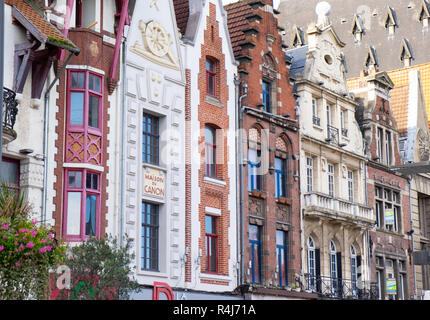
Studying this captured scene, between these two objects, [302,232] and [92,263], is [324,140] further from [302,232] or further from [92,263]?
[92,263]

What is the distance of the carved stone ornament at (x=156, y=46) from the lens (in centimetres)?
2857

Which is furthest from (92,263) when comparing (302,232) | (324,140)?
(324,140)

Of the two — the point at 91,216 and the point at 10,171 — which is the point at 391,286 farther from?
the point at 10,171

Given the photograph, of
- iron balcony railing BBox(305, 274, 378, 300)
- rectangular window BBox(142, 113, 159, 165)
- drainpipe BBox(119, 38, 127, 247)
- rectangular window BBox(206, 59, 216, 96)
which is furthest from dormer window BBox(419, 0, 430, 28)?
drainpipe BBox(119, 38, 127, 247)

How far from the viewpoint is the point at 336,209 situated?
36375 millimetres

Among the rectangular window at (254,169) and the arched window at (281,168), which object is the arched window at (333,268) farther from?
the rectangular window at (254,169)

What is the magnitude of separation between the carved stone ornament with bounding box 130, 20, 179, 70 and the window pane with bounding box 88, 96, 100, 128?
8.47 feet

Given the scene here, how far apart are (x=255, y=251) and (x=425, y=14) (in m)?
37.3

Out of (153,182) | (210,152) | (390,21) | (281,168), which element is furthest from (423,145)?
(390,21)

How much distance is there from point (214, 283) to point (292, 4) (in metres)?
46.0

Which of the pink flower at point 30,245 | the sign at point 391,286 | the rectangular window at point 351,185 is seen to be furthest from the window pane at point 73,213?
the sign at point 391,286

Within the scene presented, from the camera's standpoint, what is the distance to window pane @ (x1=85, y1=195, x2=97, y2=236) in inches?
993

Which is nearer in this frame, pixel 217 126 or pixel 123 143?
pixel 123 143

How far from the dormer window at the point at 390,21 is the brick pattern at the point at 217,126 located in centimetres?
3599
